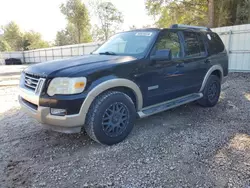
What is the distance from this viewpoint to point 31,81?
9.43 ft

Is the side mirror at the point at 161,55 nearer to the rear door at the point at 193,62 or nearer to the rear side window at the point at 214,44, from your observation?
the rear door at the point at 193,62

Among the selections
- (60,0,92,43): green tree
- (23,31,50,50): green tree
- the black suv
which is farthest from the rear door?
(23,31,50,50): green tree

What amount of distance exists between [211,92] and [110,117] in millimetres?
2918

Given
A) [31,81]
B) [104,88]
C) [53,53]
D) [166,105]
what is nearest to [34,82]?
[31,81]

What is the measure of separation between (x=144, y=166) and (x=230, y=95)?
177 inches

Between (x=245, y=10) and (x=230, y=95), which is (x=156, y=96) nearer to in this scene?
(x=230, y=95)

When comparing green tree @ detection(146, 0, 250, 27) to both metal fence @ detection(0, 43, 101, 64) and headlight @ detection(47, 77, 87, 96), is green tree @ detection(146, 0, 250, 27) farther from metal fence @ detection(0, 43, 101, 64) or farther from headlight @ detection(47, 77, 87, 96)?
headlight @ detection(47, 77, 87, 96)

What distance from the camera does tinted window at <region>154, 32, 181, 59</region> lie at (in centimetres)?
345

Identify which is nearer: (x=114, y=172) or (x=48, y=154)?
(x=114, y=172)

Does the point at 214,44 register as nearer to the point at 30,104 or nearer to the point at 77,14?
the point at 30,104

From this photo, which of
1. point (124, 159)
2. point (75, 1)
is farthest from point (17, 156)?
point (75, 1)

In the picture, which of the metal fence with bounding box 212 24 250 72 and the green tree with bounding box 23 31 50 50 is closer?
the metal fence with bounding box 212 24 250 72

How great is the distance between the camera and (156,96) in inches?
135

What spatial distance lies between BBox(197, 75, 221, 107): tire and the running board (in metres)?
0.26
